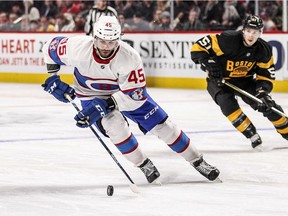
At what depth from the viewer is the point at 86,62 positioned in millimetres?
5188

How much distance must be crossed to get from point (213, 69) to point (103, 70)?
190cm

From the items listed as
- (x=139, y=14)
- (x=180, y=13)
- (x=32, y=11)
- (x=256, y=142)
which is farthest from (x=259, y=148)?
(x=32, y=11)

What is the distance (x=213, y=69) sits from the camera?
6.89 meters

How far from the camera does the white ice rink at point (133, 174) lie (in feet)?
14.9

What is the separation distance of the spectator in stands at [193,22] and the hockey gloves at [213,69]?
525 cm

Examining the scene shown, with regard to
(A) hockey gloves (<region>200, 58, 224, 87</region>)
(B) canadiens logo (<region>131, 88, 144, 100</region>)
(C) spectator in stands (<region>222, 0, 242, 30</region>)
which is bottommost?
(C) spectator in stands (<region>222, 0, 242, 30</region>)

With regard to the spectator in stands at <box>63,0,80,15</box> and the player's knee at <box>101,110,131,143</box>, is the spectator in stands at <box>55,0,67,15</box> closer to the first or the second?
the spectator in stands at <box>63,0,80,15</box>

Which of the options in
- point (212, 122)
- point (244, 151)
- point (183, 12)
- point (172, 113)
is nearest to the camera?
point (244, 151)

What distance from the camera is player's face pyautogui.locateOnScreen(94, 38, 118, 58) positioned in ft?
16.4

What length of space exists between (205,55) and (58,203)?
2627 mm

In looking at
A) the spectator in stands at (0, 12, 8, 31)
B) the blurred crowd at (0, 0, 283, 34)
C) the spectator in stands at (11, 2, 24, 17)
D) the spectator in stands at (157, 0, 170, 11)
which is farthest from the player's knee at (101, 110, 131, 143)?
the spectator in stands at (0, 12, 8, 31)

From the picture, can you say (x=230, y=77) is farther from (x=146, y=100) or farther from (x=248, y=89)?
(x=146, y=100)

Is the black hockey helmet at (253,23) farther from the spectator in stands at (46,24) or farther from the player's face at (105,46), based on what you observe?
the spectator in stands at (46,24)

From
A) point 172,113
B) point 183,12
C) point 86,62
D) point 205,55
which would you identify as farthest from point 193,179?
point 183,12
